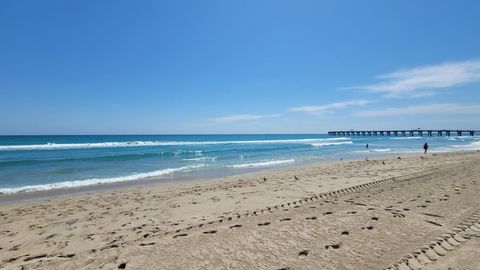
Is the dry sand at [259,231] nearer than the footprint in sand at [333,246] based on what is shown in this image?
Yes

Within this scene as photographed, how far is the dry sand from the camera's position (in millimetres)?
3783

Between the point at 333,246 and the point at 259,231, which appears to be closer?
the point at 333,246

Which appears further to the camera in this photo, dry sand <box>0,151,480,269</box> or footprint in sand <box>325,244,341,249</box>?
footprint in sand <box>325,244,341,249</box>

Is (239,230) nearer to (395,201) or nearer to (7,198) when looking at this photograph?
(395,201)

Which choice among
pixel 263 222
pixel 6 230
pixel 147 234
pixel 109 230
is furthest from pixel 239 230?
pixel 6 230

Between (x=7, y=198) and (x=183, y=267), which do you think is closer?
(x=183, y=267)

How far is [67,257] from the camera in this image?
427 centimetres

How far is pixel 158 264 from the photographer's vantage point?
12.3ft

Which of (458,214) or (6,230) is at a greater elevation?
(458,214)

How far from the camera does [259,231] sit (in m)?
4.84

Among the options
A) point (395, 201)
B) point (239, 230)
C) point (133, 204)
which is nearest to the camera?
point (239, 230)

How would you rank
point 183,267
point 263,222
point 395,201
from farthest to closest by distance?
point 395,201 < point 263,222 < point 183,267

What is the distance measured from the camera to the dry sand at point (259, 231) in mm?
3783

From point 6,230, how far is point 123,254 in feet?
13.2
